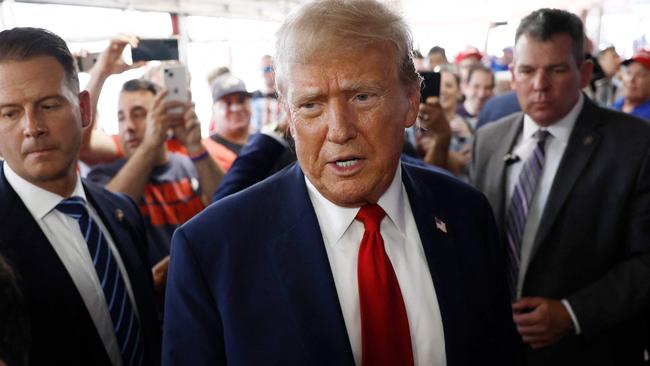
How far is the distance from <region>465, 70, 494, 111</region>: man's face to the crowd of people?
3208mm

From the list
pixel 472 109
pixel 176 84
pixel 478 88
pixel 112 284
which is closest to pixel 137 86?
pixel 176 84

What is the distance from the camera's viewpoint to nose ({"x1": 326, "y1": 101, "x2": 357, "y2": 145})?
1.28 m

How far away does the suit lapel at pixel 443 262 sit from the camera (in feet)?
4.57

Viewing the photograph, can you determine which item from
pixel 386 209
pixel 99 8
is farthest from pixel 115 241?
pixel 99 8

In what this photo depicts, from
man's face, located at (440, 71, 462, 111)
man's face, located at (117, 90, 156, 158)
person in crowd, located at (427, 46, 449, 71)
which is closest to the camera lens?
man's face, located at (117, 90, 156, 158)

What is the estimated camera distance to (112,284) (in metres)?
1.66

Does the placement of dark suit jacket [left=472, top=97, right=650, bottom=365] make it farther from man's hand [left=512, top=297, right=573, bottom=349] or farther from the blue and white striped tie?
the blue and white striped tie

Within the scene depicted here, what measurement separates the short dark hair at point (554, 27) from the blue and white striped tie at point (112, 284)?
183 cm

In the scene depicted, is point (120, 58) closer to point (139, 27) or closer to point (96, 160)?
point (96, 160)

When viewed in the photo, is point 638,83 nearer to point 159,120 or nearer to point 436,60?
point 436,60

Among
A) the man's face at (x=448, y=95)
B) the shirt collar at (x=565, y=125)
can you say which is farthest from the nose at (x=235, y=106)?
the shirt collar at (x=565, y=125)

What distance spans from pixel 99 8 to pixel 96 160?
294 centimetres

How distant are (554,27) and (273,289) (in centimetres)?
173

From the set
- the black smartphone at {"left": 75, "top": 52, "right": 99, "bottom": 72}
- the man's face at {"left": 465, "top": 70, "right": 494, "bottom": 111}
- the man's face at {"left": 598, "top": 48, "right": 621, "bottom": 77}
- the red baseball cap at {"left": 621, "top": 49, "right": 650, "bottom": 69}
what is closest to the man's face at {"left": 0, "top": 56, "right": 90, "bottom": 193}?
the black smartphone at {"left": 75, "top": 52, "right": 99, "bottom": 72}
